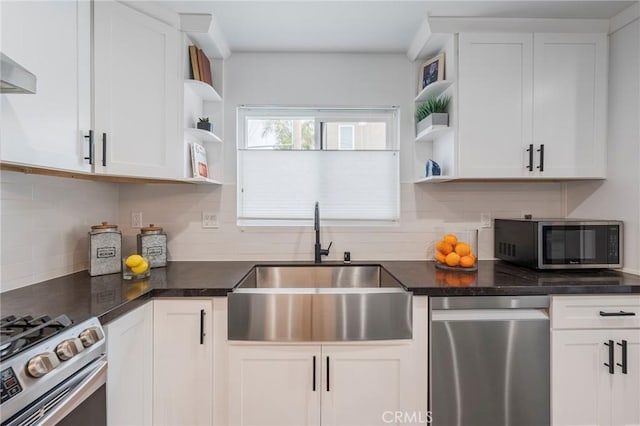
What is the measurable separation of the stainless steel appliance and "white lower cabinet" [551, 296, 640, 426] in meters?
1.89

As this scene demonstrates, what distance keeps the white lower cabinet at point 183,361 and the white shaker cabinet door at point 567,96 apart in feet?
6.71

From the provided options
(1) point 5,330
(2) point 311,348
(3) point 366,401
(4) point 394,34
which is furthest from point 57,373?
(4) point 394,34

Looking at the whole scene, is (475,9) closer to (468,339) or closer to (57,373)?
(468,339)

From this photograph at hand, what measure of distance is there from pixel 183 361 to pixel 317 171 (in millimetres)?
1396

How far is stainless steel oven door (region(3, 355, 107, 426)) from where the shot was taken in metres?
0.81

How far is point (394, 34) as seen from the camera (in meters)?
2.00

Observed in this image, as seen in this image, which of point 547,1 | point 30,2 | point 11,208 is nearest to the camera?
point 30,2

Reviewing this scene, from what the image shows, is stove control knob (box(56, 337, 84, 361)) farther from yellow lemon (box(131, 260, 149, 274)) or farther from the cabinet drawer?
the cabinet drawer

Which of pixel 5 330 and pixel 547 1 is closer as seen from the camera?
pixel 5 330

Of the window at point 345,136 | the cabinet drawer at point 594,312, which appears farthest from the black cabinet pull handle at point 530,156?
the window at point 345,136

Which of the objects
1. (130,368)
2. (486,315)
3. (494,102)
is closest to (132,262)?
(130,368)

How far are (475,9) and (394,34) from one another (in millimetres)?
462

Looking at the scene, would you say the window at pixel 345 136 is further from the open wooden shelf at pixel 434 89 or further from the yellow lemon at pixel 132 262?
the yellow lemon at pixel 132 262

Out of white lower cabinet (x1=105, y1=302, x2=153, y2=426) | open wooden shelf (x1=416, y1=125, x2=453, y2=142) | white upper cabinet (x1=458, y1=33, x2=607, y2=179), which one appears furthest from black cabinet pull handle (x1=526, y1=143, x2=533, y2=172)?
white lower cabinet (x1=105, y1=302, x2=153, y2=426)
